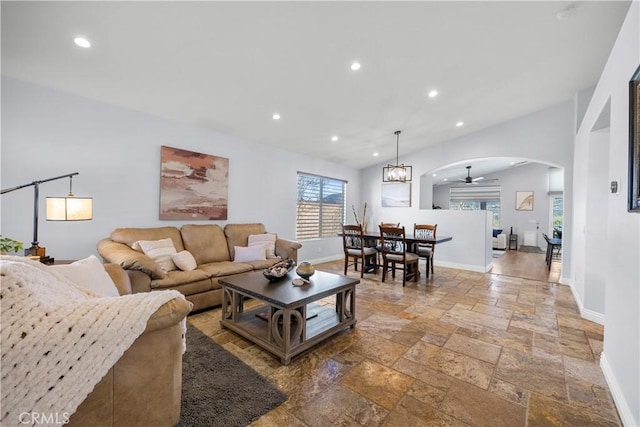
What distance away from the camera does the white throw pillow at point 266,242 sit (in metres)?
4.27

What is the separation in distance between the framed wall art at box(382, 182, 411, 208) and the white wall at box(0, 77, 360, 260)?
4015 mm

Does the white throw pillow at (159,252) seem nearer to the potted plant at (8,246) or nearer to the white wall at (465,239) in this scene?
the potted plant at (8,246)

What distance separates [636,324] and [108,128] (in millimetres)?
4991

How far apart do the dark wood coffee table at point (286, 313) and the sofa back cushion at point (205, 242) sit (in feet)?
4.09

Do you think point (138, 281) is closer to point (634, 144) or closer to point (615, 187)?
point (634, 144)

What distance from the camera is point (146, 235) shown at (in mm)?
3432

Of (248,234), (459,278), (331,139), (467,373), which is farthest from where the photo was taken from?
(331,139)

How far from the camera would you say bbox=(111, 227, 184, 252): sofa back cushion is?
326cm

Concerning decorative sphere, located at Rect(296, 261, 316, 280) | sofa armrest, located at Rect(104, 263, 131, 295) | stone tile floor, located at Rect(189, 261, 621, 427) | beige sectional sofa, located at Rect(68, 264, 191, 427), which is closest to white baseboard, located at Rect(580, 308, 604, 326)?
stone tile floor, located at Rect(189, 261, 621, 427)

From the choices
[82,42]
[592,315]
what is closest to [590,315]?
[592,315]

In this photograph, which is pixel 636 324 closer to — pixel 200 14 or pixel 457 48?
pixel 457 48

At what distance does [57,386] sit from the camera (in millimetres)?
1013

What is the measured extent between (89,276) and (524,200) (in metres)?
11.3

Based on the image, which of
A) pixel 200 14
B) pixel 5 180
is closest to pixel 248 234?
pixel 5 180
